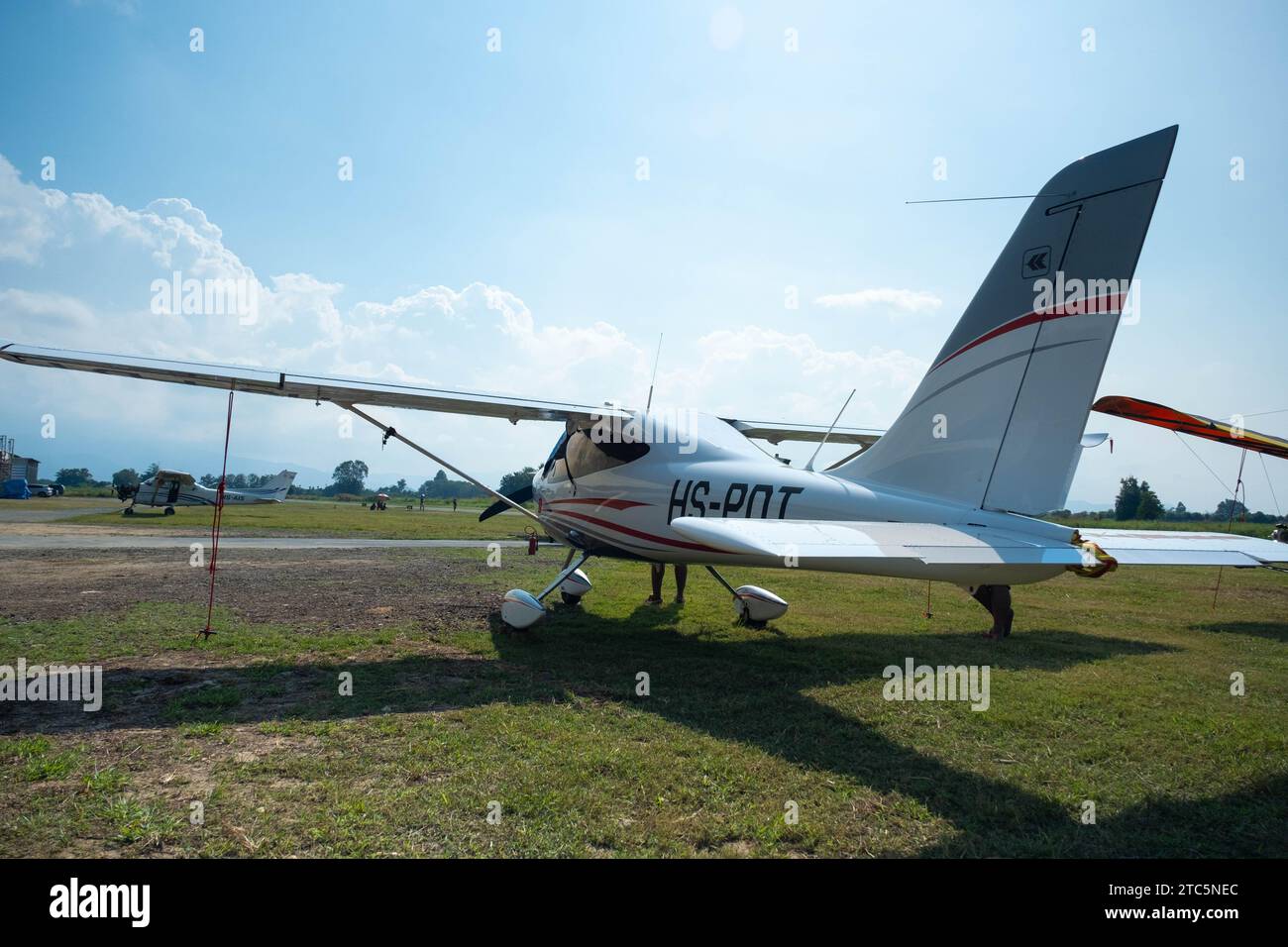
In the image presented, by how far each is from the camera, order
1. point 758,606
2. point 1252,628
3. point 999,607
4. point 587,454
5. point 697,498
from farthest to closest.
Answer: point 1252,628 → point 587,454 → point 758,606 → point 999,607 → point 697,498

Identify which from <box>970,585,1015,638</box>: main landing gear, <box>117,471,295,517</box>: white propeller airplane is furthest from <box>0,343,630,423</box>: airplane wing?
<box>117,471,295,517</box>: white propeller airplane

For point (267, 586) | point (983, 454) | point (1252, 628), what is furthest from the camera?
point (267, 586)

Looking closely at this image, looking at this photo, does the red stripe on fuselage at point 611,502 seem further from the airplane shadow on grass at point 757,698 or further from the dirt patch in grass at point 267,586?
the dirt patch in grass at point 267,586

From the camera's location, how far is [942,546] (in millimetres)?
4316

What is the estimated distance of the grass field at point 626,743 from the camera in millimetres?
3330

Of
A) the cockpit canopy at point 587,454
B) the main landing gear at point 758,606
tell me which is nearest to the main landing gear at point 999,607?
the main landing gear at point 758,606

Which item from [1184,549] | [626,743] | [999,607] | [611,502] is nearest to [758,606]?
[611,502]

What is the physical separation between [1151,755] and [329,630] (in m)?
8.15

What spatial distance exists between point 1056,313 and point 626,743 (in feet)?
15.3

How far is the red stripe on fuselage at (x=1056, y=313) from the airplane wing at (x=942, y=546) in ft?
5.57

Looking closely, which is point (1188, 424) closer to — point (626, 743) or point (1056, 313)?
point (1056, 313)
